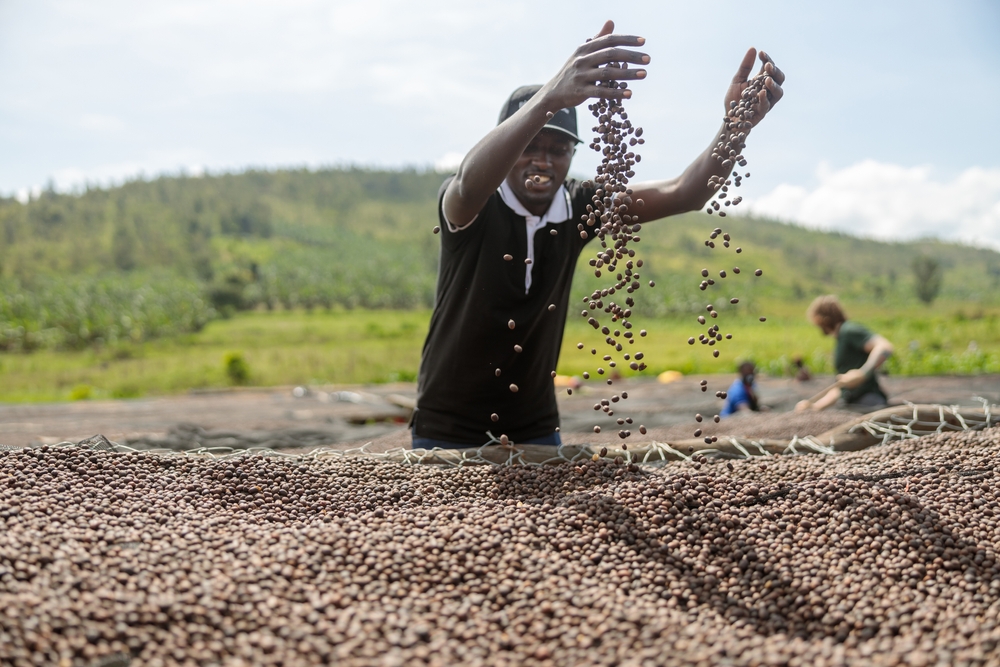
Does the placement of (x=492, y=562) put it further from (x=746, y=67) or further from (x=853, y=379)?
(x=853, y=379)

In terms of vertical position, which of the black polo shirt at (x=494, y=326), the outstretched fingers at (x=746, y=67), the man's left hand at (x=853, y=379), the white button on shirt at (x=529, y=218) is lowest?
the man's left hand at (x=853, y=379)

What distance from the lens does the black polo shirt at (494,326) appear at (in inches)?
107

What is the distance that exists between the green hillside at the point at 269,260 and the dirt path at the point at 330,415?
12.9 meters

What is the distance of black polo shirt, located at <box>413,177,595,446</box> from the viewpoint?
2709mm

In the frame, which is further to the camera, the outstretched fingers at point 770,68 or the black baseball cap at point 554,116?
the black baseball cap at point 554,116

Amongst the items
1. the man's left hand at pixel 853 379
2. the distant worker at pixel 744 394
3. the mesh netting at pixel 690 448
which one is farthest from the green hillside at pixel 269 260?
the mesh netting at pixel 690 448

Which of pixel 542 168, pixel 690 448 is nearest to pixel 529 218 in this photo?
pixel 542 168

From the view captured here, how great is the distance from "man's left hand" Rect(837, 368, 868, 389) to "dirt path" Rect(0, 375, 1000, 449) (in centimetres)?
57

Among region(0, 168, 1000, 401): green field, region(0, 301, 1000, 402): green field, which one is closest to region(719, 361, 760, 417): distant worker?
region(0, 168, 1000, 401): green field

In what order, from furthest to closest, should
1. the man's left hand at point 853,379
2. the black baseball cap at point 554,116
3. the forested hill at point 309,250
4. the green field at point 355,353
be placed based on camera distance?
the forested hill at point 309,250 → the green field at point 355,353 → the man's left hand at point 853,379 → the black baseball cap at point 554,116

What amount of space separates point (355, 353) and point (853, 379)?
13.2m

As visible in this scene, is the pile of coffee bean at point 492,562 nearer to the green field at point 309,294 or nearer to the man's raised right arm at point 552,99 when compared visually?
the man's raised right arm at point 552,99

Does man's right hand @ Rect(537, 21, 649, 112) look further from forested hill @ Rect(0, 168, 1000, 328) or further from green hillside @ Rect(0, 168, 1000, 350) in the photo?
forested hill @ Rect(0, 168, 1000, 328)

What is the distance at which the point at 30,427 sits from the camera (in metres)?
5.98
